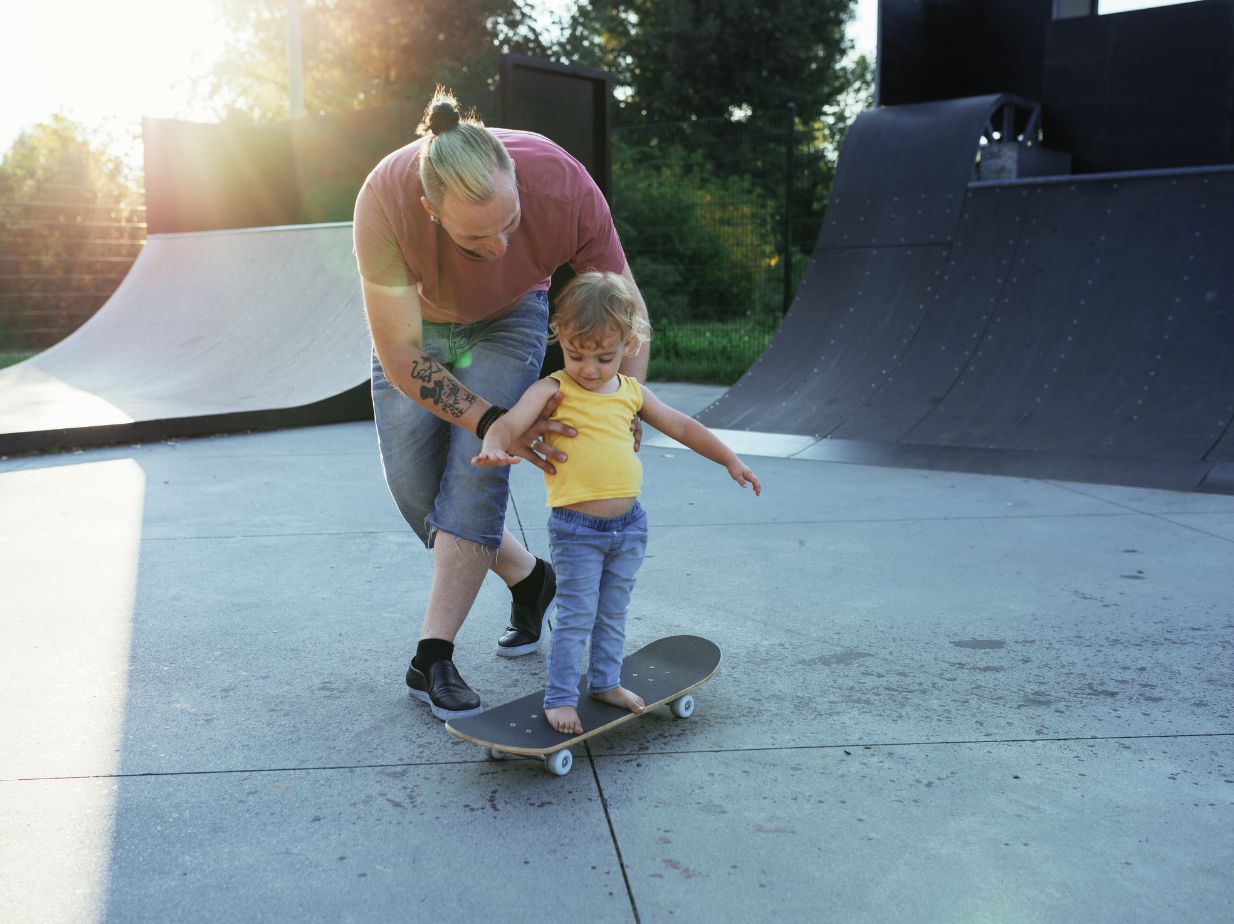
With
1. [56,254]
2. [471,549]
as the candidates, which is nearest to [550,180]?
[471,549]

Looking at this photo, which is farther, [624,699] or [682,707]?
[682,707]

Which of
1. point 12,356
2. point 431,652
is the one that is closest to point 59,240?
point 12,356

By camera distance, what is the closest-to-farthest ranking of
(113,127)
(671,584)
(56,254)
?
1. (671,584)
2. (56,254)
3. (113,127)

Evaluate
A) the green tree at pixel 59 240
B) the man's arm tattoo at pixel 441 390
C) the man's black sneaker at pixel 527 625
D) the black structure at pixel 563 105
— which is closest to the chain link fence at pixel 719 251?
the black structure at pixel 563 105

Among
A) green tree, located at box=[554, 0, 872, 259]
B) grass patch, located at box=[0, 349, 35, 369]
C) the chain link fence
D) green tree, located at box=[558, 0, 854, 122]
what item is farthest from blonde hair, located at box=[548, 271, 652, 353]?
green tree, located at box=[558, 0, 854, 122]

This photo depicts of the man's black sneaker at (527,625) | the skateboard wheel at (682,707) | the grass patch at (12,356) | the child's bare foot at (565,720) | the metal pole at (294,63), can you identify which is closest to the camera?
the child's bare foot at (565,720)

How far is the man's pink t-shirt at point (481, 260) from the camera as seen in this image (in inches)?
105

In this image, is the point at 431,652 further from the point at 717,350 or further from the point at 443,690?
the point at 717,350

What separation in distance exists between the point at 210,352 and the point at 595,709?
8624 millimetres

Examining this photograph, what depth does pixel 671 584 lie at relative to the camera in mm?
4117

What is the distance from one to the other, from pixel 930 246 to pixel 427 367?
20.8 ft

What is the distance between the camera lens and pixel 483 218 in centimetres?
249

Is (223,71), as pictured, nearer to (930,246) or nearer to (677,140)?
(677,140)

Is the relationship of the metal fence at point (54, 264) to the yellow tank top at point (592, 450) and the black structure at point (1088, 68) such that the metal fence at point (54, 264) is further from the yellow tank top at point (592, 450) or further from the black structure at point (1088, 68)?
the yellow tank top at point (592, 450)
